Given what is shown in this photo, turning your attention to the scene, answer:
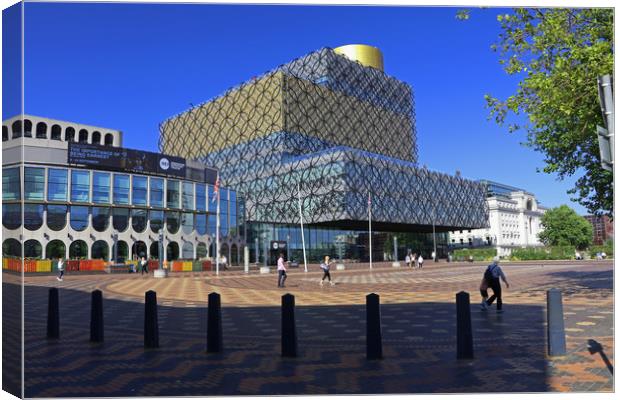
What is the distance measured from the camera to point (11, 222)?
5.72 meters

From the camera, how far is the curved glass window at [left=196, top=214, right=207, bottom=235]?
→ 2601 inches

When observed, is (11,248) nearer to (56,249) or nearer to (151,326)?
(151,326)

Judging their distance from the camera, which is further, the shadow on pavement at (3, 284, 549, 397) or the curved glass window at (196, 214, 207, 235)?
the curved glass window at (196, 214, 207, 235)

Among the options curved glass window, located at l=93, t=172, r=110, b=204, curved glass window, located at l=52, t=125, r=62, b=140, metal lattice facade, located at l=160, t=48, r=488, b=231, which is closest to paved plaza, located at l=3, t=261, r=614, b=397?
curved glass window, located at l=93, t=172, r=110, b=204

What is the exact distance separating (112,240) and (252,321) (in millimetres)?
50489

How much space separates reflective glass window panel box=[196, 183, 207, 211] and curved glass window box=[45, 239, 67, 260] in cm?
1703

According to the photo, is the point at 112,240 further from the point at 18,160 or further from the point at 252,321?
the point at 18,160

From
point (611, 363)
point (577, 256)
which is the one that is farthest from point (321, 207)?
point (611, 363)

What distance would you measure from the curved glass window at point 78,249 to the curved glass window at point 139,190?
24.3 feet

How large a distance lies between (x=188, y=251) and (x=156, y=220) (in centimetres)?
562

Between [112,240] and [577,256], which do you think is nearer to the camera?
[112,240]

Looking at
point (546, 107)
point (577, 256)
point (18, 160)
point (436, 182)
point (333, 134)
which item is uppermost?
point (333, 134)

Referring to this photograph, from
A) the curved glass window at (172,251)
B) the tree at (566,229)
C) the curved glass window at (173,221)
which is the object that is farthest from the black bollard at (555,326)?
the tree at (566,229)

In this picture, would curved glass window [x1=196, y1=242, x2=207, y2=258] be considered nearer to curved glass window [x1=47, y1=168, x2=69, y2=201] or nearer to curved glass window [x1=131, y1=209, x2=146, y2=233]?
curved glass window [x1=131, y1=209, x2=146, y2=233]
